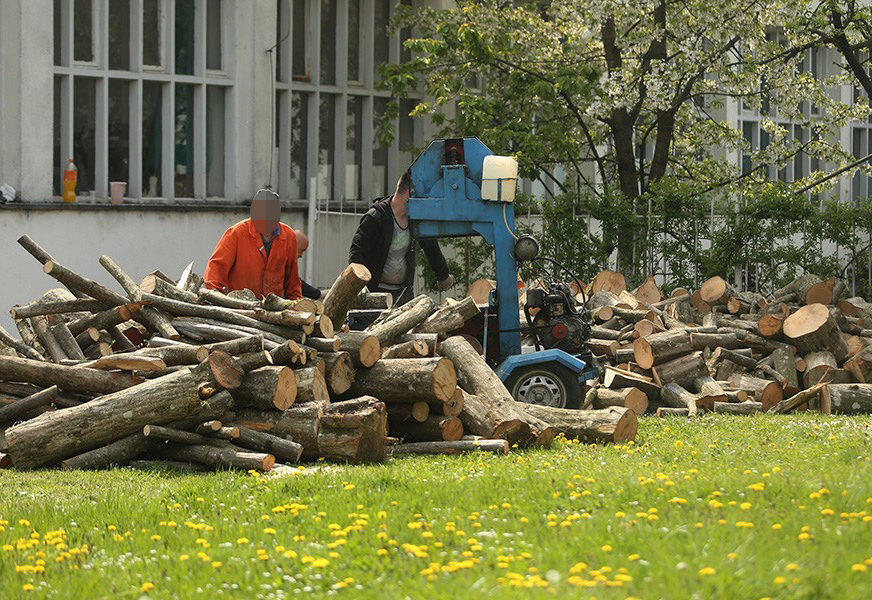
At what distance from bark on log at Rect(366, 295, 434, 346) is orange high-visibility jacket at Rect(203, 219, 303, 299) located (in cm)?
102

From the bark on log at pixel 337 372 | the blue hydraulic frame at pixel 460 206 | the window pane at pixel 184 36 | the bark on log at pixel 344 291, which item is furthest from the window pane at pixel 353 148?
the bark on log at pixel 337 372

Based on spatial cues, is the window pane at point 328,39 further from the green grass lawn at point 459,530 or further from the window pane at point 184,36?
the green grass lawn at point 459,530

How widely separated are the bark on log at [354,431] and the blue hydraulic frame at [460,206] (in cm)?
281

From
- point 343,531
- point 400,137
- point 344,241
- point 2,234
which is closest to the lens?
point 343,531

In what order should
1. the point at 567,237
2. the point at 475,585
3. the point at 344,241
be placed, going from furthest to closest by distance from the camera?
the point at 344,241 < the point at 567,237 < the point at 475,585

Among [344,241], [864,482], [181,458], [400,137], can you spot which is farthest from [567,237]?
[864,482]

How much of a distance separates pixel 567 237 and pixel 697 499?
1199 centimetres

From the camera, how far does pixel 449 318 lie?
12.8 metres

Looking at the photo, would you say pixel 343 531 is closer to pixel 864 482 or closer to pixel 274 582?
pixel 274 582

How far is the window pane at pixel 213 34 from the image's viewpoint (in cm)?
2091

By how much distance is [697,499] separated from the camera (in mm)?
7770

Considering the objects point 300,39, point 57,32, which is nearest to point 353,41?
point 300,39

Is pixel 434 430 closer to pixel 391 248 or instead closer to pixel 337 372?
pixel 337 372

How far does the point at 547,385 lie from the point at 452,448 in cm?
203
